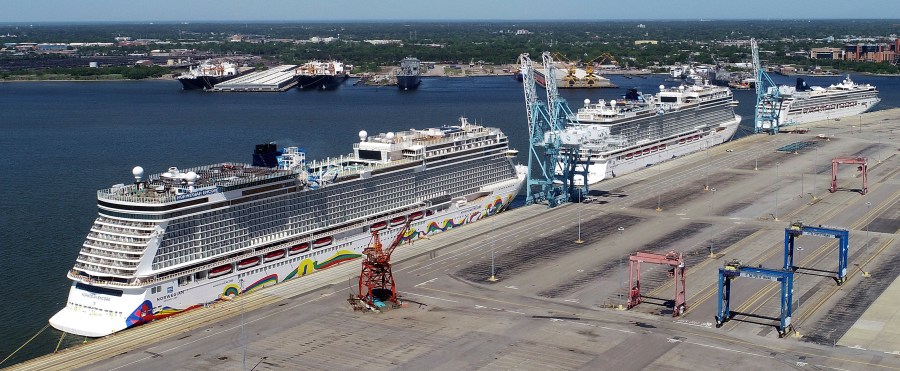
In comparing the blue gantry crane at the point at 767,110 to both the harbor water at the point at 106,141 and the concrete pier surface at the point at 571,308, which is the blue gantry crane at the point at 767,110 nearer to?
the harbor water at the point at 106,141

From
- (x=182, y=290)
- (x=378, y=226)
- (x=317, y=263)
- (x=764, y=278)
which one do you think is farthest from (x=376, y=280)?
(x=764, y=278)

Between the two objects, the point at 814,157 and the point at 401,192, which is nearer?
the point at 401,192

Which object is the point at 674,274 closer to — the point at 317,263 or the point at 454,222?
the point at 317,263

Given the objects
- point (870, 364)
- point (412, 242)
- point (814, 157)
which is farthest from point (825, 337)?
point (814, 157)

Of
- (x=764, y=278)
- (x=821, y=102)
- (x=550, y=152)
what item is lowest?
(x=821, y=102)

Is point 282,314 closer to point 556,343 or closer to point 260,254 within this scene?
point 260,254
